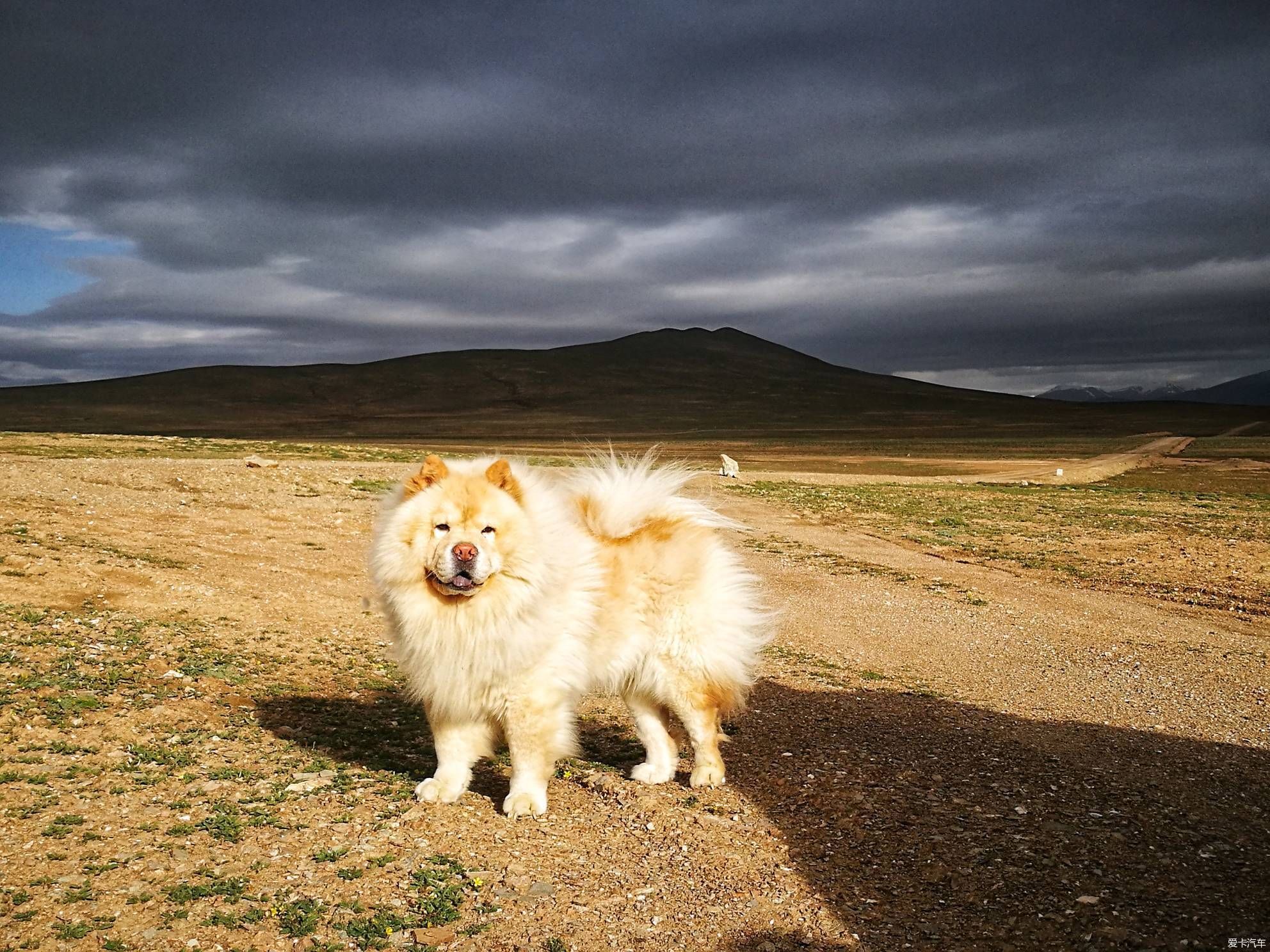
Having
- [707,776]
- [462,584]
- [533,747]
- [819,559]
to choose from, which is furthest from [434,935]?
[819,559]

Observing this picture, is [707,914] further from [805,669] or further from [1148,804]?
[805,669]

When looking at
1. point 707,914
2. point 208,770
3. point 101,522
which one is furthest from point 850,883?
point 101,522

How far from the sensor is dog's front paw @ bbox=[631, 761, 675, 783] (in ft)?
20.1

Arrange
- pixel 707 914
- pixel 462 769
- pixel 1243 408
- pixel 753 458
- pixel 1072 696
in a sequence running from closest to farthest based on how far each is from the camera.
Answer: pixel 707 914, pixel 462 769, pixel 1072 696, pixel 753 458, pixel 1243 408

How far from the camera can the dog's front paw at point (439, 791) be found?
5.52 metres

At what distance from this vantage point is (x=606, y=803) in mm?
5805

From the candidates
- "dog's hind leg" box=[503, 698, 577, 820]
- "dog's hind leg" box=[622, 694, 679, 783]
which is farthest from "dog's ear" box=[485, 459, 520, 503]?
"dog's hind leg" box=[622, 694, 679, 783]

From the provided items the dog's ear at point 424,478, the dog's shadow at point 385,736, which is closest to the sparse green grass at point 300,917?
the dog's shadow at point 385,736

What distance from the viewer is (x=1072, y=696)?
29.9ft

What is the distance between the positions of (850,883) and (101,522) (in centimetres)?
1390

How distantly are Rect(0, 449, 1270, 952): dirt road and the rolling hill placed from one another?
312 ft

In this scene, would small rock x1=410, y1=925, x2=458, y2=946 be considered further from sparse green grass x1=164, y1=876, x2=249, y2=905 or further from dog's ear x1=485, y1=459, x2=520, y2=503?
dog's ear x1=485, y1=459, x2=520, y2=503

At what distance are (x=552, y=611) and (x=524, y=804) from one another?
4.05 feet

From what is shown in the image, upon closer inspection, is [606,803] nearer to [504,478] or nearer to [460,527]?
[460,527]
